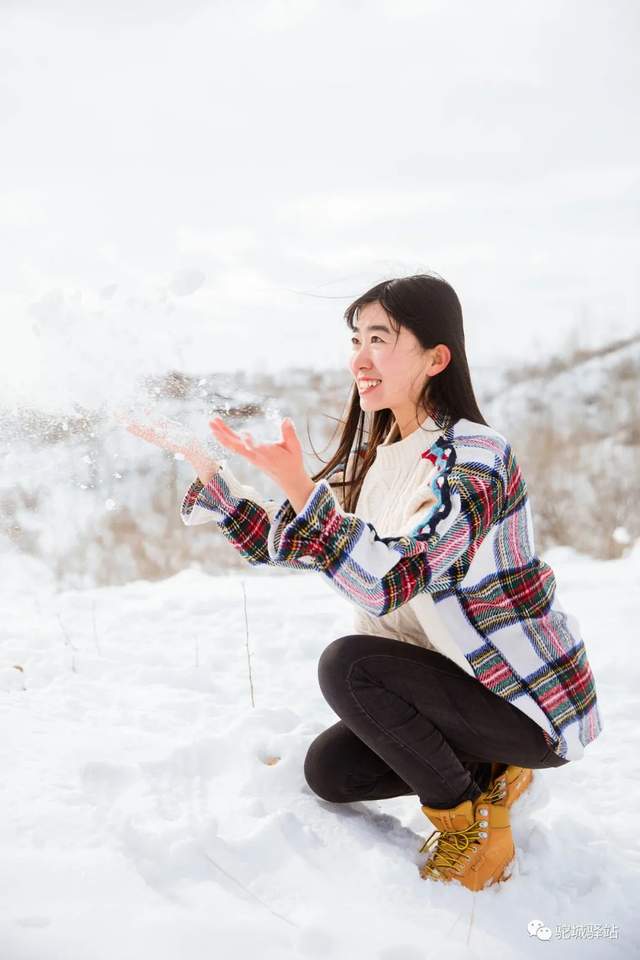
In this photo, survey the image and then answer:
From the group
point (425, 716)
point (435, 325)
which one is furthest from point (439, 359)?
point (425, 716)

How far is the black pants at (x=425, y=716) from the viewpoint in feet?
5.37

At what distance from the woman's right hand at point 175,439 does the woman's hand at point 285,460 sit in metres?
0.28

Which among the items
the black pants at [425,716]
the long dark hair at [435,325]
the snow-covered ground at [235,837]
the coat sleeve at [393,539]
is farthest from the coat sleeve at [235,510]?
the snow-covered ground at [235,837]

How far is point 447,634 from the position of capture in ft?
5.27

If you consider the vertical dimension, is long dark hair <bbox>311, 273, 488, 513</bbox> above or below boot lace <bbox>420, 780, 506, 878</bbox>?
above

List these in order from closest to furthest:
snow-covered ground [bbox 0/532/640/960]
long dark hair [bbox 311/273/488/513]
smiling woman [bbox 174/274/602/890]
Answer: snow-covered ground [bbox 0/532/640/960] → smiling woman [bbox 174/274/602/890] → long dark hair [bbox 311/273/488/513]

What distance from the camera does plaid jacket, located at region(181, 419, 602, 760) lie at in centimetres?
137

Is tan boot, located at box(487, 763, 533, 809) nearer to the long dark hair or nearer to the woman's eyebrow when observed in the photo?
the long dark hair

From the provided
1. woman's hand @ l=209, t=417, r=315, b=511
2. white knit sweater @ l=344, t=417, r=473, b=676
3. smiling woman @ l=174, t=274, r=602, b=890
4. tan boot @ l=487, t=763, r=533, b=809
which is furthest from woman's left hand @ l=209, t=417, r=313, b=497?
tan boot @ l=487, t=763, r=533, b=809

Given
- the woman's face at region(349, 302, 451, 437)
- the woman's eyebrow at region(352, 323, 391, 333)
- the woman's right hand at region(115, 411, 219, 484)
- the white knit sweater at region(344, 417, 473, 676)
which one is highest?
the woman's eyebrow at region(352, 323, 391, 333)

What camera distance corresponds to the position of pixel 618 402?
24.0 ft

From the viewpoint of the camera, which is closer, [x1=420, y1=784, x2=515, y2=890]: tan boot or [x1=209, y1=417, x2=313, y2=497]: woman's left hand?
[x1=209, y1=417, x2=313, y2=497]: woman's left hand

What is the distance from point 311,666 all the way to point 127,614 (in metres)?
0.90

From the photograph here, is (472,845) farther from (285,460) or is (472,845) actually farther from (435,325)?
(435,325)
